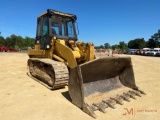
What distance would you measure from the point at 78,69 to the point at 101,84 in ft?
5.10

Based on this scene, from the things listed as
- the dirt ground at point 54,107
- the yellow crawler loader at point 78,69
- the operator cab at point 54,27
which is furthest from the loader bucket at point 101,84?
the operator cab at point 54,27

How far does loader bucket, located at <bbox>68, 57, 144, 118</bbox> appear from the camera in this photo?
471cm

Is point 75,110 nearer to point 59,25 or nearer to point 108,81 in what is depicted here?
point 108,81

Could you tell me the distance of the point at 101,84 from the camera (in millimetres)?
5953

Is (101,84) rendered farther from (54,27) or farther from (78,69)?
(54,27)

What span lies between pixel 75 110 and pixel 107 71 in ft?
6.84

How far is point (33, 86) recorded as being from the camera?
22.3 ft

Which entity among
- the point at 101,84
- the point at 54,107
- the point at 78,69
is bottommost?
the point at 54,107

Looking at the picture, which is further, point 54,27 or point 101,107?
point 54,27

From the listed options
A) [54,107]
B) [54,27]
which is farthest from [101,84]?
[54,27]

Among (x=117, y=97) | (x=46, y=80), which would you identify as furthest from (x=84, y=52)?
(x=117, y=97)

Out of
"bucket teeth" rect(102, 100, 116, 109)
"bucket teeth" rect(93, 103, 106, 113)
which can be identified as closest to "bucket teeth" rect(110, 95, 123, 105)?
"bucket teeth" rect(102, 100, 116, 109)

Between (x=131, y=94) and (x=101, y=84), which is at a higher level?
(x=101, y=84)

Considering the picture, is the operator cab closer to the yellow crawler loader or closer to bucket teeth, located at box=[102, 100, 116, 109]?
the yellow crawler loader
